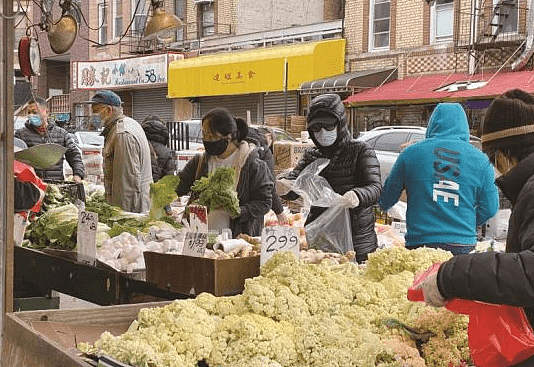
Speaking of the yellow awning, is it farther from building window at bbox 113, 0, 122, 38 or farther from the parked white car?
the parked white car

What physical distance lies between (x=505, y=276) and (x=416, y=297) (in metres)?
0.41

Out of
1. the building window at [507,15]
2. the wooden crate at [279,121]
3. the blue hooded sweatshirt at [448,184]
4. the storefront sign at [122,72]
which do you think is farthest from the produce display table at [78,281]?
the storefront sign at [122,72]

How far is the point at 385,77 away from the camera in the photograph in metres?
20.4

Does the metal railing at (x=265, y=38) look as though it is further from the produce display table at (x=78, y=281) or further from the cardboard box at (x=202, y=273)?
the cardboard box at (x=202, y=273)

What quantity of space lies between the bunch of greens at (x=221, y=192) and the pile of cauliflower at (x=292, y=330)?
236cm

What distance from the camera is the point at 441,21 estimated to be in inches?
778

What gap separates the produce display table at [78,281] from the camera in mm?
4301

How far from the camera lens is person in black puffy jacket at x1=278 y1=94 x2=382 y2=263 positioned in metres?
5.03

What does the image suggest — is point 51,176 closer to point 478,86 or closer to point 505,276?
point 505,276

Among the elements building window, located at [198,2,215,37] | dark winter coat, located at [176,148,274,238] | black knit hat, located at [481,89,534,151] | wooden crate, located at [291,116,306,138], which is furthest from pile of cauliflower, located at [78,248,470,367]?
building window, located at [198,2,215,37]

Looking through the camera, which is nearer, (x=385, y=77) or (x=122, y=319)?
(x=122, y=319)

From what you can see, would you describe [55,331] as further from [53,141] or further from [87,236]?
[53,141]

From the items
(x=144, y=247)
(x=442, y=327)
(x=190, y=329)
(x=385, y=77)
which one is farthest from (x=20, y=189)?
(x=385, y=77)

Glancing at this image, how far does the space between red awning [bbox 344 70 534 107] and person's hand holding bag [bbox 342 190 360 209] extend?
11.4m
